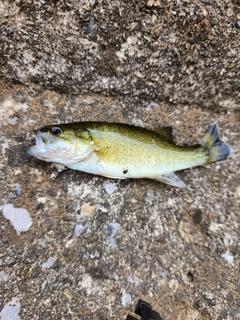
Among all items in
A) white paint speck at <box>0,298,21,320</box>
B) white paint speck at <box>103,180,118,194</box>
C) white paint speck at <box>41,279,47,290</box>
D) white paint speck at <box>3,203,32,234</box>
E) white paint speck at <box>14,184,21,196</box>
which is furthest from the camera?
white paint speck at <box>103,180,118,194</box>

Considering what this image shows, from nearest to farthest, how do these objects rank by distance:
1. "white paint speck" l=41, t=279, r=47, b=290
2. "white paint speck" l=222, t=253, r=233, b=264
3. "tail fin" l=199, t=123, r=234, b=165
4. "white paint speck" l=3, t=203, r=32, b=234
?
"white paint speck" l=41, t=279, r=47, b=290
"white paint speck" l=3, t=203, r=32, b=234
"white paint speck" l=222, t=253, r=233, b=264
"tail fin" l=199, t=123, r=234, b=165

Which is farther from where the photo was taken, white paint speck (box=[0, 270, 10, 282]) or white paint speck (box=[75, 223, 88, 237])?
white paint speck (box=[75, 223, 88, 237])

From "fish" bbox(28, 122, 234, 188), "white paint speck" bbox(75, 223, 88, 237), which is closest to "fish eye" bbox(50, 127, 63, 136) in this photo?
"fish" bbox(28, 122, 234, 188)

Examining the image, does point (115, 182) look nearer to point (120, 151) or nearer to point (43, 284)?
point (120, 151)

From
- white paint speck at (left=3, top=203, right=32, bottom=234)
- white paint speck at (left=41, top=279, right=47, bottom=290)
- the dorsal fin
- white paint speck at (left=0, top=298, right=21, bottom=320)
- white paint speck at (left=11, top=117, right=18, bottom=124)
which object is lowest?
white paint speck at (left=0, top=298, right=21, bottom=320)

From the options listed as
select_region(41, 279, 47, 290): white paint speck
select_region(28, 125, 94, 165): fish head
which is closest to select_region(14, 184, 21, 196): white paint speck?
select_region(28, 125, 94, 165): fish head

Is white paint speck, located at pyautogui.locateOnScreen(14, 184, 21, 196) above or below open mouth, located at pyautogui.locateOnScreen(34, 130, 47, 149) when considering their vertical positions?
below

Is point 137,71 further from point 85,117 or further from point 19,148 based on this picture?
point 19,148

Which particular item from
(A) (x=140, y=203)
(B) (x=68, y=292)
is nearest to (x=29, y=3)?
(A) (x=140, y=203)

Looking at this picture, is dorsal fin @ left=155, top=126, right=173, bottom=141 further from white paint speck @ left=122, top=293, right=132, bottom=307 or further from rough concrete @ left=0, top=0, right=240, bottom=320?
white paint speck @ left=122, top=293, right=132, bottom=307
